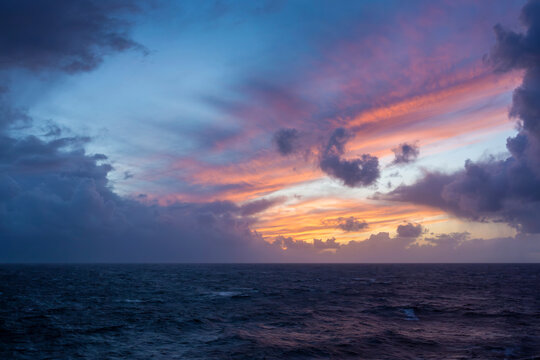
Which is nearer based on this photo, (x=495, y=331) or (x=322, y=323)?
(x=495, y=331)

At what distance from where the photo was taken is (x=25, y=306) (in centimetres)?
5212

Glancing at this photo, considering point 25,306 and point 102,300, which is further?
point 102,300

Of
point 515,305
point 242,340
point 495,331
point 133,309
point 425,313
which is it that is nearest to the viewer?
point 242,340

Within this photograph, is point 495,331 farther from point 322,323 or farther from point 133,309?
point 133,309

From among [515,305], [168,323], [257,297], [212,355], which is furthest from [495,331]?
[257,297]


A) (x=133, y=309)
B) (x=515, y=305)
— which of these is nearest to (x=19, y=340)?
(x=133, y=309)

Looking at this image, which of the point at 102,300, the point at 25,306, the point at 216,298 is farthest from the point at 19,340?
the point at 216,298

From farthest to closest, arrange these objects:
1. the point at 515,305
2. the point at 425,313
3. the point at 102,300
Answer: the point at 102,300 < the point at 515,305 < the point at 425,313

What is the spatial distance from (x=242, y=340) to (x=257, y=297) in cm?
3394

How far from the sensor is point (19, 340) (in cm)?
3191

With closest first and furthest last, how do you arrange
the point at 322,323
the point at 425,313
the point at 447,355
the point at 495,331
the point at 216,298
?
the point at 447,355
the point at 495,331
the point at 322,323
the point at 425,313
the point at 216,298

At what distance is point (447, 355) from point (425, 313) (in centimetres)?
2193

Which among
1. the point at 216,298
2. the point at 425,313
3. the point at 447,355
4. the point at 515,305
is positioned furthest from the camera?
the point at 216,298

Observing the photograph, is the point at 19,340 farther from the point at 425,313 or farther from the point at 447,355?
the point at 425,313
